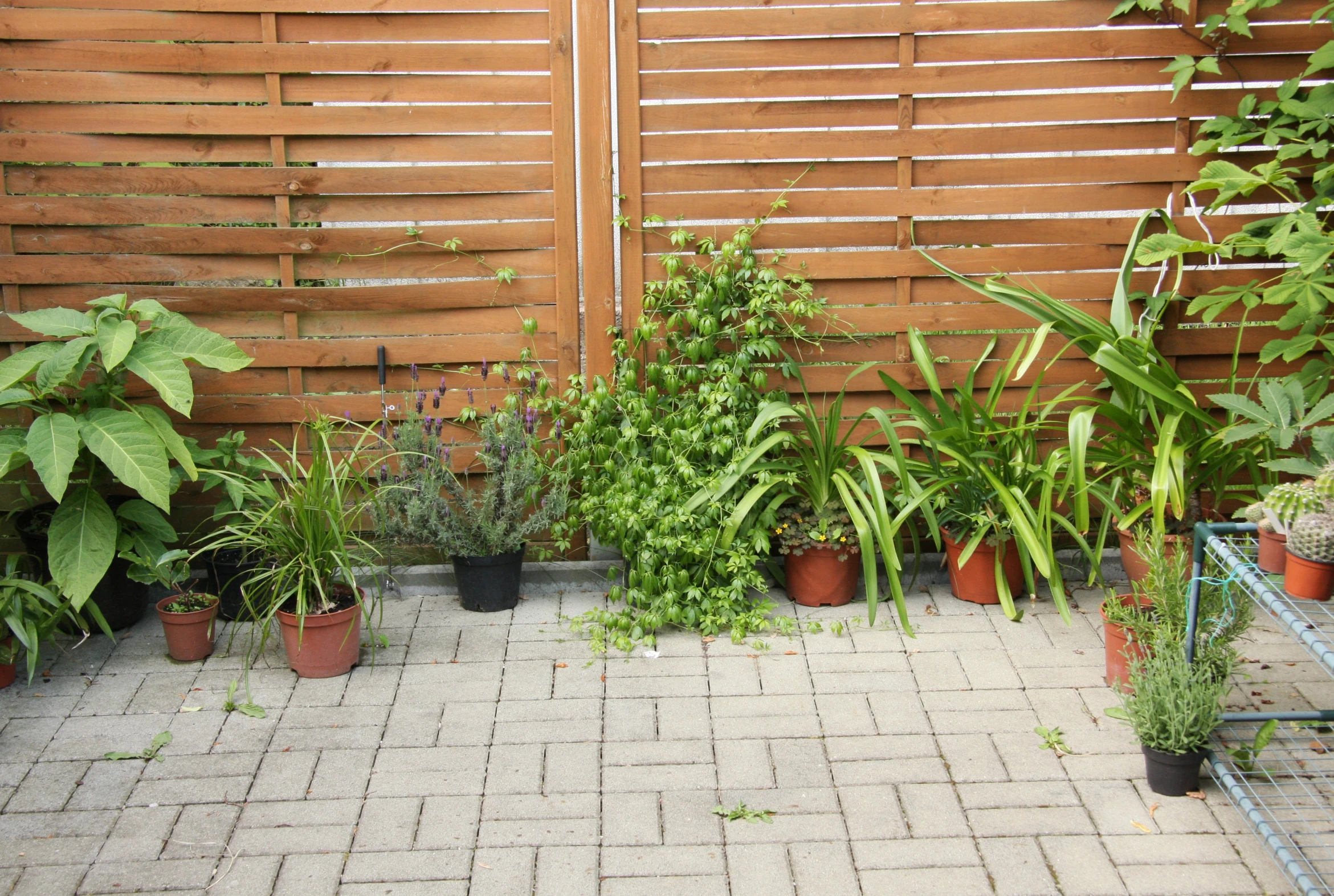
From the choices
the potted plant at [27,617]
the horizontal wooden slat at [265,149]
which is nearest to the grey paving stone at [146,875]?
the potted plant at [27,617]

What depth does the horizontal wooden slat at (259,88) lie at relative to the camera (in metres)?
3.62

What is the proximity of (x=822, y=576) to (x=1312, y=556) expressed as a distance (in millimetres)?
1666

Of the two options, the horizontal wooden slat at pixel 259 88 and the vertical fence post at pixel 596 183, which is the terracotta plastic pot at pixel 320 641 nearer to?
the vertical fence post at pixel 596 183

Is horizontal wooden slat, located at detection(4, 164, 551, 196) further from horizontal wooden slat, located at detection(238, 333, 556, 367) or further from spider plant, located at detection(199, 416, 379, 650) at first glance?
spider plant, located at detection(199, 416, 379, 650)

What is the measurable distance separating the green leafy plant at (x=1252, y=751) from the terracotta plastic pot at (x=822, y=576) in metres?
1.32

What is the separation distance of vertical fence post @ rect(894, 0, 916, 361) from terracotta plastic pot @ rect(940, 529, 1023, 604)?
0.73 meters

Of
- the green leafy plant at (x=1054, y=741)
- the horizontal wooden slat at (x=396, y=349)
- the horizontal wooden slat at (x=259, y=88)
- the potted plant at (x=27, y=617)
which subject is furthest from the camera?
the horizontal wooden slat at (x=396, y=349)

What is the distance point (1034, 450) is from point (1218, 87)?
1.40 m

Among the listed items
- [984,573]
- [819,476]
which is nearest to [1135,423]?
[984,573]

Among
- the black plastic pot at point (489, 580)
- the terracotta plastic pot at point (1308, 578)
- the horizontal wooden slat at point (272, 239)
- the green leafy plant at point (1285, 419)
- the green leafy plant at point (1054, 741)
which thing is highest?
the horizontal wooden slat at point (272, 239)

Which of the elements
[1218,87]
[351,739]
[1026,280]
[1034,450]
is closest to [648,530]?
[351,739]

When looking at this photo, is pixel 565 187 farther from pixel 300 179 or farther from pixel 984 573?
pixel 984 573

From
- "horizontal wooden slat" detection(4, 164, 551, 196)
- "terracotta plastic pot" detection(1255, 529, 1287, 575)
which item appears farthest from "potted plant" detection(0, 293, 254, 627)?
"terracotta plastic pot" detection(1255, 529, 1287, 575)

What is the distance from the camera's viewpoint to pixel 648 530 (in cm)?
359
